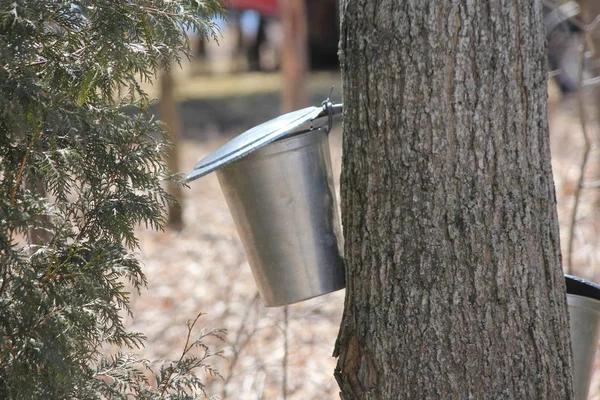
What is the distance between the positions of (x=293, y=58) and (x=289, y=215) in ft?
18.9

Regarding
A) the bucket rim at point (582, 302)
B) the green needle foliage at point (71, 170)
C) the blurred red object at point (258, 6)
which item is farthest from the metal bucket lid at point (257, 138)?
the blurred red object at point (258, 6)

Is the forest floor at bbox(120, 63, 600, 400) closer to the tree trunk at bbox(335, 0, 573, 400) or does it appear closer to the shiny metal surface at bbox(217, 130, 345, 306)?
the shiny metal surface at bbox(217, 130, 345, 306)

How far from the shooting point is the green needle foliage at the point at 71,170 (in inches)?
65.7

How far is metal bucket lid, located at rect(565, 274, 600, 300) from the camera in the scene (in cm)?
229

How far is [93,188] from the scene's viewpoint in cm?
192

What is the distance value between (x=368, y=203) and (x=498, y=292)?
428 mm

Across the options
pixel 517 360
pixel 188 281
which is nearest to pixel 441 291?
pixel 517 360

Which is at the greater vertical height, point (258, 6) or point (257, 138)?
point (257, 138)

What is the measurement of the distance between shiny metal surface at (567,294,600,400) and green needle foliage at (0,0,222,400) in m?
1.22

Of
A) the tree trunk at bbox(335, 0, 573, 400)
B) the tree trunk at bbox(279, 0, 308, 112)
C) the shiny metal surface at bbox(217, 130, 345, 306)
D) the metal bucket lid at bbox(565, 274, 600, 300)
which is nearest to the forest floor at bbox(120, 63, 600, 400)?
the shiny metal surface at bbox(217, 130, 345, 306)

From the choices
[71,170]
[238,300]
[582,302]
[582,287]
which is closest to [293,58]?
[238,300]

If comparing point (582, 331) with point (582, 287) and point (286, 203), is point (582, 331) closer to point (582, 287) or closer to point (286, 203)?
point (582, 287)

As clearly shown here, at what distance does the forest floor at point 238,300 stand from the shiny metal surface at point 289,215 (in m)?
0.55

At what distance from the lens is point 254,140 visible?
6.57 feet
